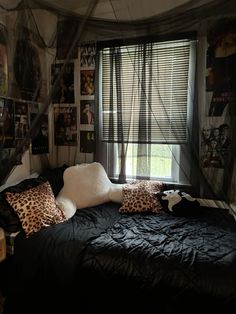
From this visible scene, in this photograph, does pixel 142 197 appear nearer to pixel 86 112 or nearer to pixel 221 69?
pixel 86 112

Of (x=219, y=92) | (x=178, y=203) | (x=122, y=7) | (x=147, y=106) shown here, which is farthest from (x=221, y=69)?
(x=178, y=203)

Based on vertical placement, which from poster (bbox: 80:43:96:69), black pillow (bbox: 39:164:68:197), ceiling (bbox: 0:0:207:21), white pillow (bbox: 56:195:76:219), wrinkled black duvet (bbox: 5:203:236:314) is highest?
ceiling (bbox: 0:0:207:21)

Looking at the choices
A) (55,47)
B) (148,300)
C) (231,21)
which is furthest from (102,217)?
(231,21)

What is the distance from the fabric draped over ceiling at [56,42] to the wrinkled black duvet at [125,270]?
19.4 inches

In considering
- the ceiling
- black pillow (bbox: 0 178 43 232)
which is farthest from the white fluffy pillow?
the ceiling

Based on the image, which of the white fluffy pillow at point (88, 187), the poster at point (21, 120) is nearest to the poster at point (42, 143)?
the white fluffy pillow at point (88, 187)

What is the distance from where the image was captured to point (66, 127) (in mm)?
2869

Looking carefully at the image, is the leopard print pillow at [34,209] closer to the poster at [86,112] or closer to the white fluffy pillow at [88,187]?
the white fluffy pillow at [88,187]

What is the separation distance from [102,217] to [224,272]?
3.72 ft

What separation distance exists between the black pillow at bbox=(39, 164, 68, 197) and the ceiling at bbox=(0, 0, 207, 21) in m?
1.50

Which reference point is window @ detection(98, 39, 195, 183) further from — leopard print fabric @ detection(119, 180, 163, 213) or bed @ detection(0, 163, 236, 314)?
bed @ detection(0, 163, 236, 314)

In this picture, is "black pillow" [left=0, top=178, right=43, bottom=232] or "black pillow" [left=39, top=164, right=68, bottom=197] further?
"black pillow" [left=39, top=164, right=68, bottom=197]

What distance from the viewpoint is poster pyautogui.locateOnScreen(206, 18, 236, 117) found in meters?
1.72

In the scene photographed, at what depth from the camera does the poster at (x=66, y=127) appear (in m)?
2.84
